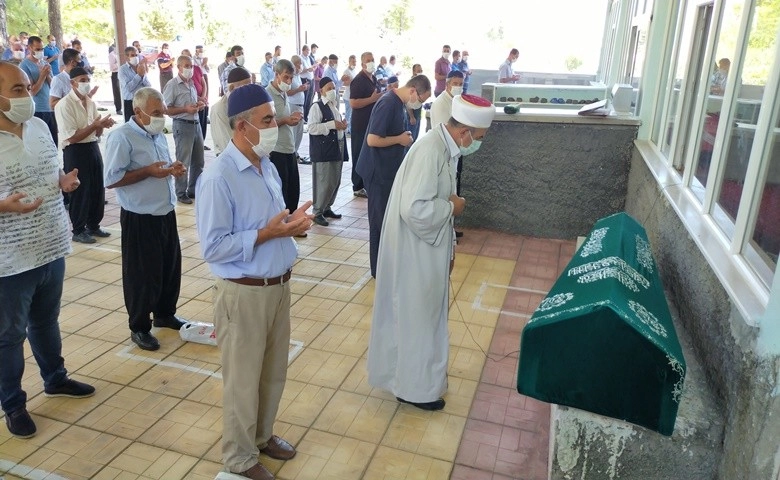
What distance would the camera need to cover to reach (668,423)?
2.39 metres

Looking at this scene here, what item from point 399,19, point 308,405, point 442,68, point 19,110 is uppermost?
point 399,19

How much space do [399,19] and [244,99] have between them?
27926mm

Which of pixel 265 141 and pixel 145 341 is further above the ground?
pixel 265 141

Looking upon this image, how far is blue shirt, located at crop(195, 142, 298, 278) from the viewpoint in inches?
101

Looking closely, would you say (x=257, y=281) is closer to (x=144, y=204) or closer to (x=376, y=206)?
(x=144, y=204)

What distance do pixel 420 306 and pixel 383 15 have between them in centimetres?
2802

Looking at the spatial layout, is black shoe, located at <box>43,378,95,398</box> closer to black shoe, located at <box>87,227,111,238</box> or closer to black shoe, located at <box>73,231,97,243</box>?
black shoe, located at <box>73,231,97,243</box>

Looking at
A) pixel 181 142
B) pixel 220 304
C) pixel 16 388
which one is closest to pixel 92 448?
pixel 16 388

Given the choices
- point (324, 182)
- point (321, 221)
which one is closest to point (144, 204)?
point (324, 182)

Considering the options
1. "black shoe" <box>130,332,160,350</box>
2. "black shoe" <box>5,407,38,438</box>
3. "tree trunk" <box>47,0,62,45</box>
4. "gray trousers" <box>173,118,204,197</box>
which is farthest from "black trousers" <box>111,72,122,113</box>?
"black shoe" <box>5,407,38,438</box>

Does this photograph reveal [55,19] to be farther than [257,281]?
Yes

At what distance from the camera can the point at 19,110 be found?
2.99 metres

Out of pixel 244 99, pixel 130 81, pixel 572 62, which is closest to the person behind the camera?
pixel 244 99

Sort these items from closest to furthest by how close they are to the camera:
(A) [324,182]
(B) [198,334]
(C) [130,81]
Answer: (B) [198,334]
(A) [324,182]
(C) [130,81]
